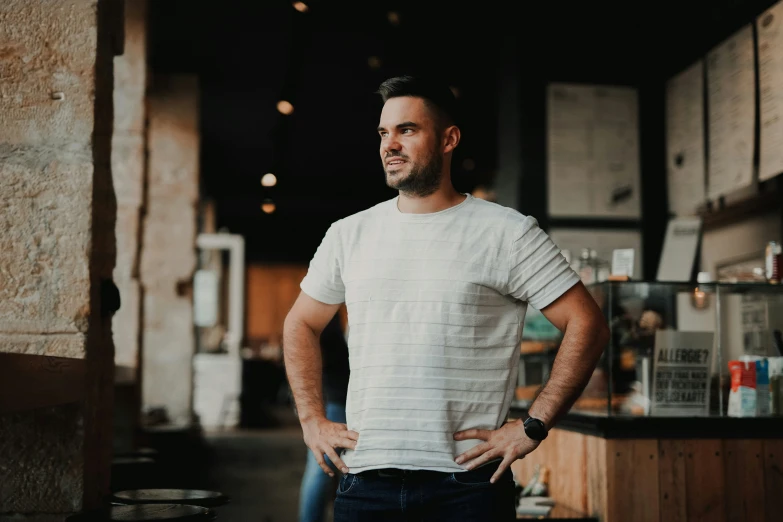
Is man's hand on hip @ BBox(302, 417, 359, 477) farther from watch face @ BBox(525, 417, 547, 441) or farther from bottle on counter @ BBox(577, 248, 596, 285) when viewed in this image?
bottle on counter @ BBox(577, 248, 596, 285)

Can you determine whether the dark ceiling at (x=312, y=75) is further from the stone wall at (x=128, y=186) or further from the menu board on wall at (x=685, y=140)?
the menu board on wall at (x=685, y=140)

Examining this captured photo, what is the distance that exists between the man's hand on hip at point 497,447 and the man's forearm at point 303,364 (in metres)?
0.42

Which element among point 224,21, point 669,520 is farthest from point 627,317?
point 224,21

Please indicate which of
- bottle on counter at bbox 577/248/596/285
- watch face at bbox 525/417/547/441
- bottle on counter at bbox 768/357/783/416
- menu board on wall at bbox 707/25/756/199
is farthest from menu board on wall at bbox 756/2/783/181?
watch face at bbox 525/417/547/441

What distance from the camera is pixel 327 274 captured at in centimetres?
233

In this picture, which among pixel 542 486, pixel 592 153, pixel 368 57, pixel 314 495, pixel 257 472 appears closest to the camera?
pixel 542 486

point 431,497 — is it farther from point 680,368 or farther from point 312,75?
point 312,75

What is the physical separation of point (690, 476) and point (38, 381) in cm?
247

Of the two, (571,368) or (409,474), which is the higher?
(571,368)

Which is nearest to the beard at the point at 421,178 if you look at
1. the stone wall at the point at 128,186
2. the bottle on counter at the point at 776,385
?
the bottle on counter at the point at 776,385

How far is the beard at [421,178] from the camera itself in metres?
2.20

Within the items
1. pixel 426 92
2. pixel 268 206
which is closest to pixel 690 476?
pixel 426 92

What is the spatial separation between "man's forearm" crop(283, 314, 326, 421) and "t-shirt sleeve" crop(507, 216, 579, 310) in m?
0.55

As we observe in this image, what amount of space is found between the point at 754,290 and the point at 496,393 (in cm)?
215
